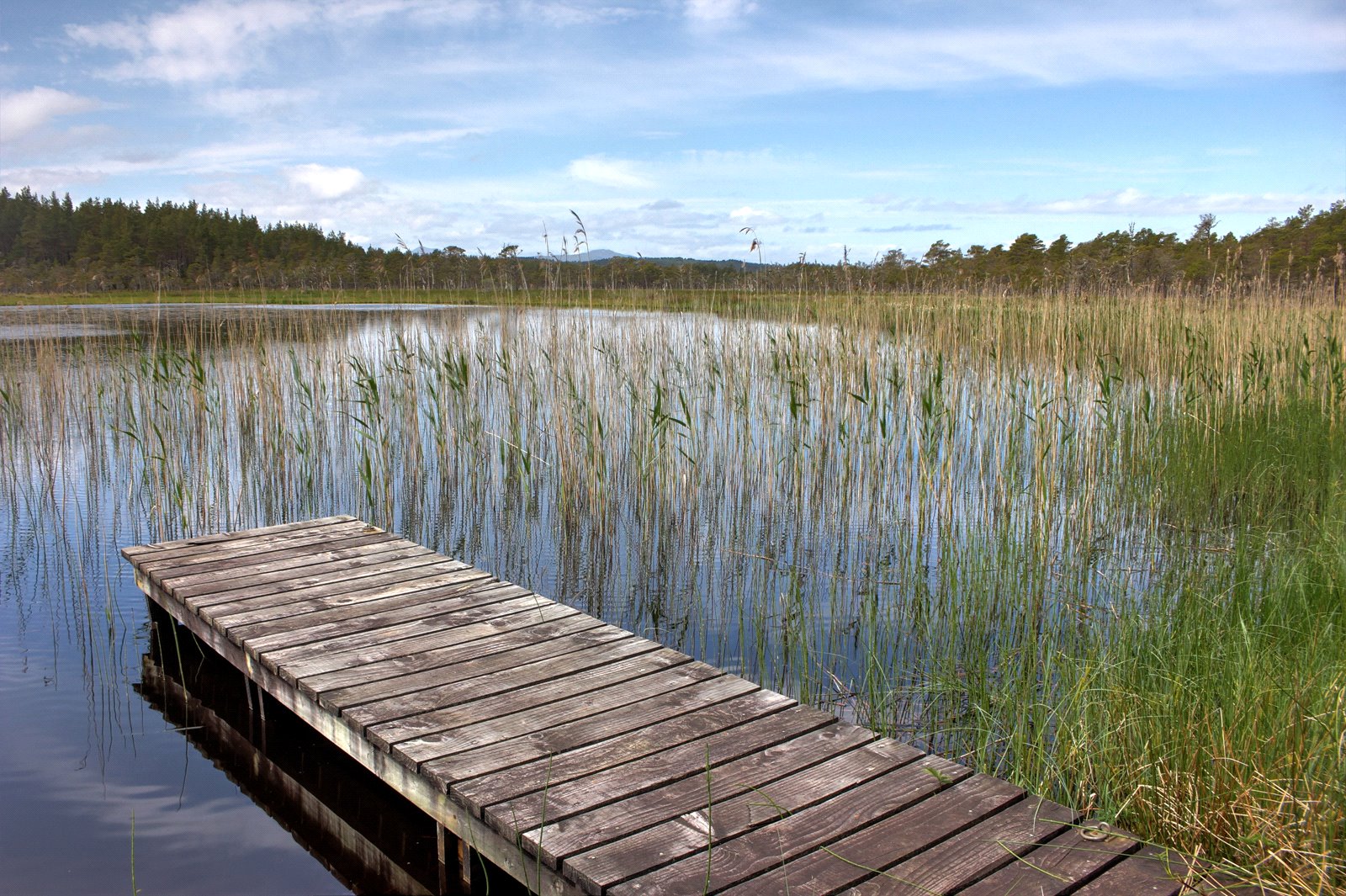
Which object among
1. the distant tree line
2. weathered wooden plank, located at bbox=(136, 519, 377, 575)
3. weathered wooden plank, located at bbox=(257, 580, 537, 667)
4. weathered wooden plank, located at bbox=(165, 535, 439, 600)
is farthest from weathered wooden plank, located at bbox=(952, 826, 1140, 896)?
the distant tree line

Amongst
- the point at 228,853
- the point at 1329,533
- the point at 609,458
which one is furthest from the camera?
the point at 609,458

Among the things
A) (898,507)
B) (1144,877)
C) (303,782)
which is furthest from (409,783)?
(898,507)

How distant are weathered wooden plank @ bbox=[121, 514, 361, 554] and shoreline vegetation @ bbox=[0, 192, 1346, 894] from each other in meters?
0.59

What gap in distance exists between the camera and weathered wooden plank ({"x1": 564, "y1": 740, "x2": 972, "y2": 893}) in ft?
5.37

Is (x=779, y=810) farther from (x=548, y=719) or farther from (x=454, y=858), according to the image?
(x=454, y=858)

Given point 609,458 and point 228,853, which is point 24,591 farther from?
point 609,458

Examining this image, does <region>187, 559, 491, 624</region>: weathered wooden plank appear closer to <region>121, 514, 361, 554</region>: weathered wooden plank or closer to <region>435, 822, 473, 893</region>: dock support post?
<region>121, 514, 361, 554</region>: weathered wooden plank

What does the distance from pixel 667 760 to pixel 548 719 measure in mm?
369

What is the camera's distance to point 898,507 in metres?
5.16

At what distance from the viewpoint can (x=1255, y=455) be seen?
4.89 metres

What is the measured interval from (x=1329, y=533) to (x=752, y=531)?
2539 mm

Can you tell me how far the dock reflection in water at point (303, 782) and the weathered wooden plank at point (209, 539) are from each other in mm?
401

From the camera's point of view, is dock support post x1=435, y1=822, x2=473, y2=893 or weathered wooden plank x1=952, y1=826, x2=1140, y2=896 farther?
dock support post x1=435, y1=822, x2=473, y2=893

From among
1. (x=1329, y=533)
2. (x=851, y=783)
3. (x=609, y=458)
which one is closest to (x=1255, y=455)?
(x=1329, y=533)
